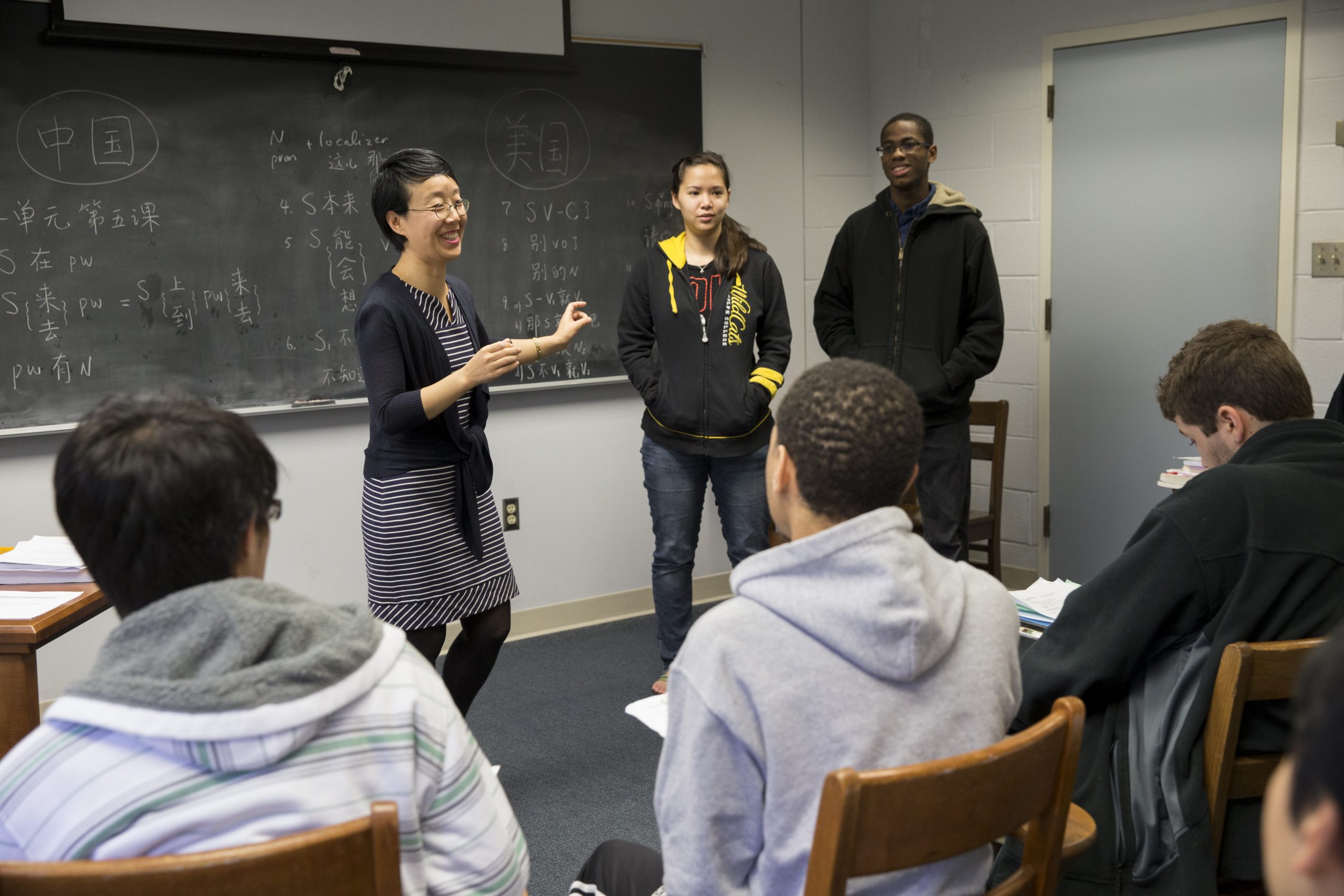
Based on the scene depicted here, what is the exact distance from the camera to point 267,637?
0.92 metres

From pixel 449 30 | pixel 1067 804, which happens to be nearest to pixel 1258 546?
pixel 1067 804

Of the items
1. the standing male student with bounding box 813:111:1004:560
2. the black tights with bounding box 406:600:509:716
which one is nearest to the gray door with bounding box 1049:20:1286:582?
the standing male student with bounding box 813:111:1004:560

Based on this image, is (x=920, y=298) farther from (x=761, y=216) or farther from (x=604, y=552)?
(x=604, y=552)

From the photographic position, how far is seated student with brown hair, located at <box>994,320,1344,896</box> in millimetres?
1447

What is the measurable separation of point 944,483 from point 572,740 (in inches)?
58.0

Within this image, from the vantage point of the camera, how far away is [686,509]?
3.43 metres

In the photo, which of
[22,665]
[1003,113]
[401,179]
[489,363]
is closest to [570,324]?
[489,363]

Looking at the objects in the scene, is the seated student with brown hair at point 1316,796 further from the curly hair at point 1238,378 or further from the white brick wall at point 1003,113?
the white brick wall at point 1003,113

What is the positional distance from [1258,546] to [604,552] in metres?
3.01

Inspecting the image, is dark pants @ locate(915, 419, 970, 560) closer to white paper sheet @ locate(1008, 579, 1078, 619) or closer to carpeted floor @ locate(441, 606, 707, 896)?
carpeted floor @ locate(441, 606, 707, 896)

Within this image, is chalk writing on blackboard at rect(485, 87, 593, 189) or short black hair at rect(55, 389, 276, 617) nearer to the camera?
short black hair at rect(55, 389, 276, 617)

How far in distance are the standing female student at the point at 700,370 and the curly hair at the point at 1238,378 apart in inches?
67.3

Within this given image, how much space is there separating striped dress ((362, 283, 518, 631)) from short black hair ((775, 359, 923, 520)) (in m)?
1.38

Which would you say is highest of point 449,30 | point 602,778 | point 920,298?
point 449,30
